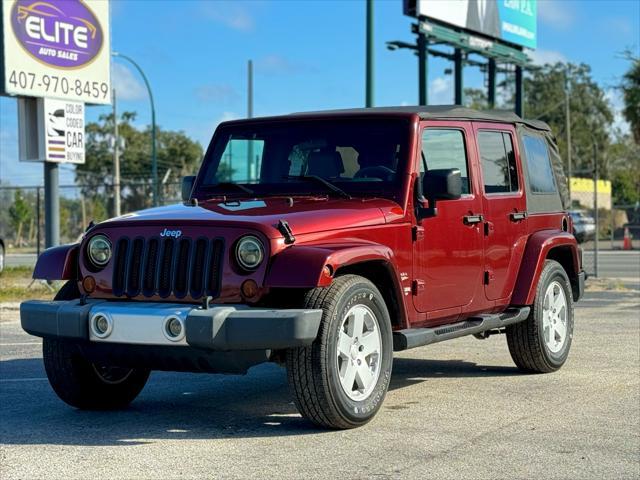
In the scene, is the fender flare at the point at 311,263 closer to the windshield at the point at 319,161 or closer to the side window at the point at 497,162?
the windshield at the point at 319,161

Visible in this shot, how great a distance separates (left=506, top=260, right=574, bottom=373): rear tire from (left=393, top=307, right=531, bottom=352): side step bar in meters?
0.16

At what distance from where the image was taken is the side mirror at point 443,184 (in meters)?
6.60

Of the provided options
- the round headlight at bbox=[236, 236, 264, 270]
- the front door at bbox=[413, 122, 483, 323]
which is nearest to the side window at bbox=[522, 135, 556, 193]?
the front door at bbox=[413, 122, 483, 323]

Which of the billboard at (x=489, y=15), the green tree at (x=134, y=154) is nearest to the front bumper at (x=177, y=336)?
the billboard at (x=489, y=15)

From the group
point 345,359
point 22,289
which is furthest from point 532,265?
point 22,289

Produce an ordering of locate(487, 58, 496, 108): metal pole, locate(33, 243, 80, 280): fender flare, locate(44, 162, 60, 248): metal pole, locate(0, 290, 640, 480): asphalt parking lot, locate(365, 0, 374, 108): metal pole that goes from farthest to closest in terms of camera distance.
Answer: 1. locate(487, 58, 496, 108): metal pole
2. locate(365, 0, 374, 108): metal pole
3. locate(44, 162, 60, 248): metal pole
4. locate(33, 243, 80, 280): fender flare
5. locate(0, 290, 640, 480): asphalt parking lot

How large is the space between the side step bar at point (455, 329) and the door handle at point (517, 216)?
0.69 meters

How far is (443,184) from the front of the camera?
6.60 m

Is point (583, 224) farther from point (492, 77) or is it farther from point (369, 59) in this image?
point (369, 59)

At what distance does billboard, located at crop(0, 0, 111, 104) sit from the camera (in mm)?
16328

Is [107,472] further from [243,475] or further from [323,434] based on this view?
[323,434]

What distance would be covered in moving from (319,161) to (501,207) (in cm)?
156

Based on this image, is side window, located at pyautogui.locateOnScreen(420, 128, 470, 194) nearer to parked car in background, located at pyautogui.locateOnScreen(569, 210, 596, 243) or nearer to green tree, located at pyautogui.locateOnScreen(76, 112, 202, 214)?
parked car in background, located at pyautogui.locateOnScreen(569, 210, 596, 243)

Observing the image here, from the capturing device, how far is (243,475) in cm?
491
